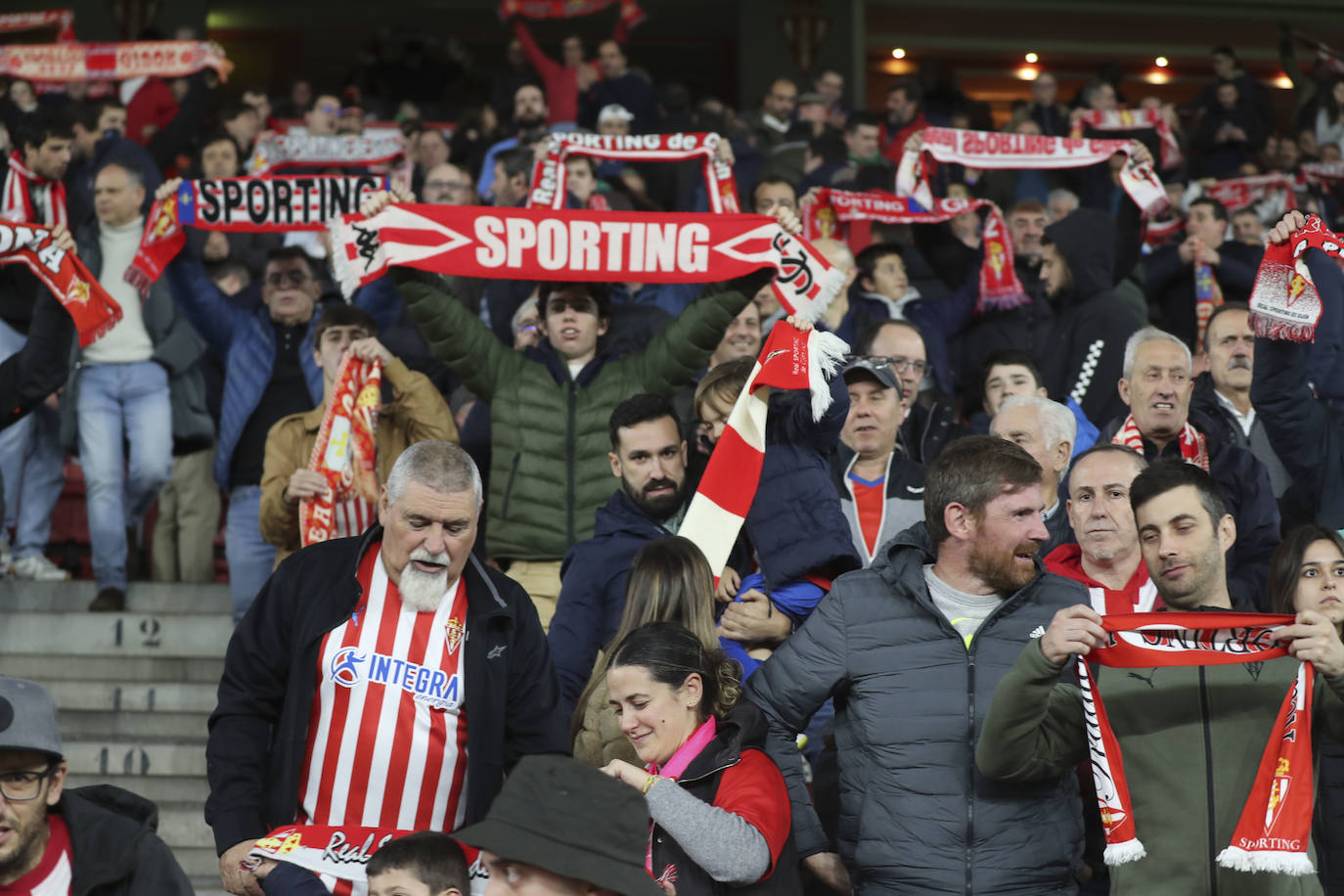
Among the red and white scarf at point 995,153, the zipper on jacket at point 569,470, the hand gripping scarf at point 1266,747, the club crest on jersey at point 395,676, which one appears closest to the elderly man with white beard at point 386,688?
the club crest on jersey at point 395,676

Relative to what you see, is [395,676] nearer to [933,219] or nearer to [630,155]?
[630,155]

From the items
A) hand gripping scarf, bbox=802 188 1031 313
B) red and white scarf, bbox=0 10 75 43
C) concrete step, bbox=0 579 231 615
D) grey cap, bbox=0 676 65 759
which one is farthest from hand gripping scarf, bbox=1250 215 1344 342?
red and white scarf, bbox=0 10 75 43

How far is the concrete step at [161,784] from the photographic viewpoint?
7367 millimetres

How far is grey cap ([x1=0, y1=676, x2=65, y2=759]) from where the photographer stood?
3.76 meters

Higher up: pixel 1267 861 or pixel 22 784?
pixel 22 784

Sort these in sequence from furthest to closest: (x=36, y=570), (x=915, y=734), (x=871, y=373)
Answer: (x=36, y=570)
(x=871, y=373)
(x=915, y=734)

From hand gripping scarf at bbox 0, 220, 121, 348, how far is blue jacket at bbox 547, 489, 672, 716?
111 inches

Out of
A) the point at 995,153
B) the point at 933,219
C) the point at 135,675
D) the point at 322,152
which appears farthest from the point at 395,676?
the point at 322,152

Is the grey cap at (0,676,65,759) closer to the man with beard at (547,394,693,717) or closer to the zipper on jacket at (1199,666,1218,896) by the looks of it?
the man with beard at (547,394,693,717)

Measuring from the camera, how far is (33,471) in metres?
8.56

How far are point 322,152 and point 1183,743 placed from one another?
9.16 meters

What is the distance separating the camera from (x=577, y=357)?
278 inches

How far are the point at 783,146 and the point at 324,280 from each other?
471 centimetres

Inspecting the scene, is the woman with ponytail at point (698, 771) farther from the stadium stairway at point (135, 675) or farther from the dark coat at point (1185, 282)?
the dark coat at point (1185, 282)
